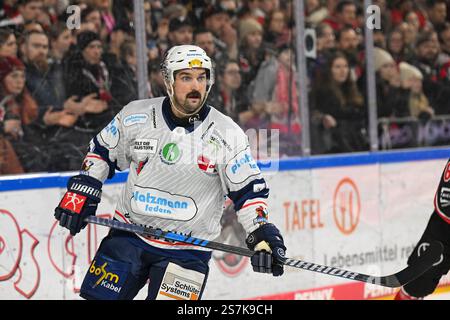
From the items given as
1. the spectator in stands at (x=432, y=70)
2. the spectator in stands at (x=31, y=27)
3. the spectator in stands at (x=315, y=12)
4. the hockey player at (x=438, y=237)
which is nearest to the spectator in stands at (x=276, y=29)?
the spectator in stands at (x=315, y=12)

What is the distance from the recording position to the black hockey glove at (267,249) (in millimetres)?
4586

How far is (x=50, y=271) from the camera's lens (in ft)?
19.8

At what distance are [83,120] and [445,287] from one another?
11.0 ft

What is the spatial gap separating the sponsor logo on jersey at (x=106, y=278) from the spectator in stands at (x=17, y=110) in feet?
4.50

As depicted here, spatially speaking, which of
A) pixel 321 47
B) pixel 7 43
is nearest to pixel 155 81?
pixel 7 43

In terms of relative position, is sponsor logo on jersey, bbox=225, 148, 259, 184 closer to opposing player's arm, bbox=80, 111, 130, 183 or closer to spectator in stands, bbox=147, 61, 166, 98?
opposing player's arm, bbox=80, 111, 130, 183

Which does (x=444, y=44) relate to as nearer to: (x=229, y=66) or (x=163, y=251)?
(x=229, y=66)

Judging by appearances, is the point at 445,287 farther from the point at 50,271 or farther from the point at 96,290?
the point at 96,290

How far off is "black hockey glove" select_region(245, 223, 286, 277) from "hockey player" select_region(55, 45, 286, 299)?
0.24ft

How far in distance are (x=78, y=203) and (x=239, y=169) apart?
2.52 ft

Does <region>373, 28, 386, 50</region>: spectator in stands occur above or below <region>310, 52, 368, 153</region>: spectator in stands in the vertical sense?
above

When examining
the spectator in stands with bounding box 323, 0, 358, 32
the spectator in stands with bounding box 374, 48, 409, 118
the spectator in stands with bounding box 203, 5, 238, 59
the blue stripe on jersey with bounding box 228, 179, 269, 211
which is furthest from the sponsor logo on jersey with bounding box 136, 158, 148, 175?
the spectator in stands with bounding box 374, 48, 409, 118

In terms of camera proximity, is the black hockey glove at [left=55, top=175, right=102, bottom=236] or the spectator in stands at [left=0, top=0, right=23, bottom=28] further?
the spectator in stands at [left=0, top=0, right=23, bottom=28]

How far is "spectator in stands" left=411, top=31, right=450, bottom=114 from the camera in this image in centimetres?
823
